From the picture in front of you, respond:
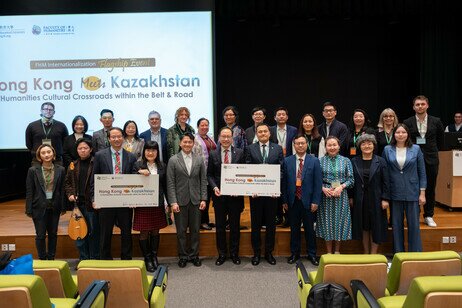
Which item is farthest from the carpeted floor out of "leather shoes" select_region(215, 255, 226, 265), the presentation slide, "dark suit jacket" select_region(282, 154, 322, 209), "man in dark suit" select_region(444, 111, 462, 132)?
"man in dark suit" select_region(444, 111, 462, 132)

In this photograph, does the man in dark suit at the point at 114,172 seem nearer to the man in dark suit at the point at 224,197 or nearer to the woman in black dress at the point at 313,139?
the man in dark suit at the point at 224,197

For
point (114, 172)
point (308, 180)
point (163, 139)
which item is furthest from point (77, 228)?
point (308, 180)

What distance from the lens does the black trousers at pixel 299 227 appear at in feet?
13.4

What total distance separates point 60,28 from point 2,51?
950mm

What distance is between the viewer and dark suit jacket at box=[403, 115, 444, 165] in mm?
4508

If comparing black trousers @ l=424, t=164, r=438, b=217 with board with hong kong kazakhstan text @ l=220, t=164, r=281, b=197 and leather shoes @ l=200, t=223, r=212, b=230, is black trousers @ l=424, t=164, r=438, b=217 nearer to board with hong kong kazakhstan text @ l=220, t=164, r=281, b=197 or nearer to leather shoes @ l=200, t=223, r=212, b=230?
board with hong kong kazakhstan text @ l=220, t=164, r=281, b=197


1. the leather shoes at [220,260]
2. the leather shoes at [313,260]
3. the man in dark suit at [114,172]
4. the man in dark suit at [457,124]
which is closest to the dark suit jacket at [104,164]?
the man in dark suit at [114,172]

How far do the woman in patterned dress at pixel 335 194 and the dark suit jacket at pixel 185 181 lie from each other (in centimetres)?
122

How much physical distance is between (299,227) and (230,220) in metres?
0.73

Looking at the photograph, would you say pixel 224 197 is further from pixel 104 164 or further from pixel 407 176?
pixel 407 176

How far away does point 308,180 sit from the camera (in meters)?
3.91

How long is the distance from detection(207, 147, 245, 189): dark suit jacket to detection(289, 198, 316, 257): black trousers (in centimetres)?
74

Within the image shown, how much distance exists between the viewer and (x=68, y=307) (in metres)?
2.10

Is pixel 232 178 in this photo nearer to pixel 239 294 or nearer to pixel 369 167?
pixel 239 294
